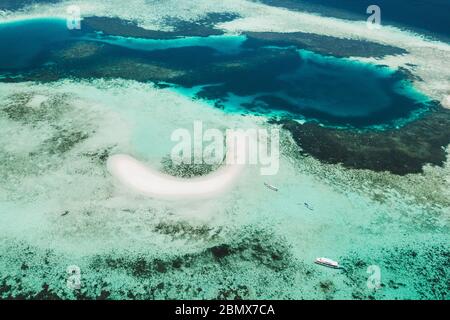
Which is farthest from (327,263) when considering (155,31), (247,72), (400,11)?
(400,11)

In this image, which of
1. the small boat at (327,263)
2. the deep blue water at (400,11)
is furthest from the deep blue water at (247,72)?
the deep blue water at (400,11)

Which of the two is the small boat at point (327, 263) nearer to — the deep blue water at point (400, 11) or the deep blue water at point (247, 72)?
the deep blue water at point (247, 72)

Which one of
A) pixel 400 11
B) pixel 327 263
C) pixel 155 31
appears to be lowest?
pixel 327 263

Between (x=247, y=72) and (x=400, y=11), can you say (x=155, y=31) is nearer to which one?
(x=247, y=72)

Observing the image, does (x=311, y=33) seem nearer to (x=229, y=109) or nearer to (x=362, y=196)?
(x=229, y=109)

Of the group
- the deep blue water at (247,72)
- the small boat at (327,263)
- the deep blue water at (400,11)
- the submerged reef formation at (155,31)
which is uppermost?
the deep blue water at (400,11)

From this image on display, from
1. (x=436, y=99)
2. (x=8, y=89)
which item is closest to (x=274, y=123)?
(x=436, y=99)
